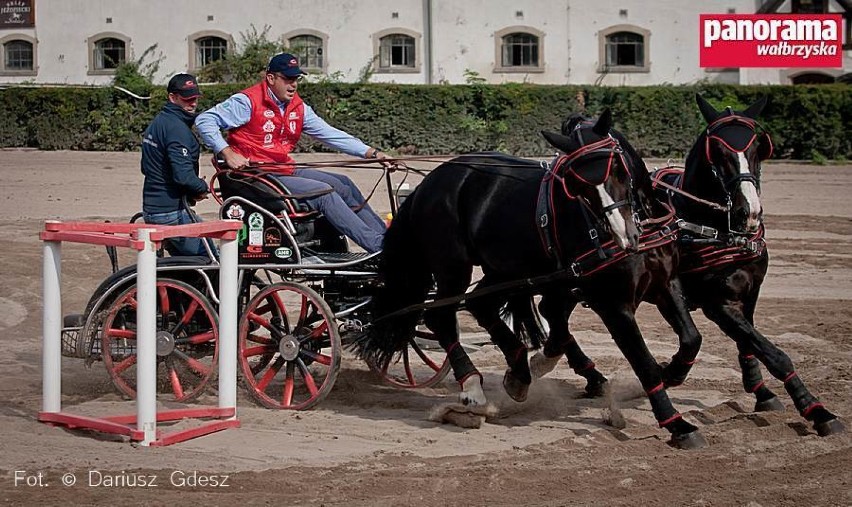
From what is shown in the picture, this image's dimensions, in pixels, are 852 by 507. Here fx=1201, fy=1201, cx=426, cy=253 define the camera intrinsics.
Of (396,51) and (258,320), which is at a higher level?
(396,51)

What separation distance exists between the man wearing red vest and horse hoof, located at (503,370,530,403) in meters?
1.27

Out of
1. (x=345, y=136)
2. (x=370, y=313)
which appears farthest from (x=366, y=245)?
(x=345, y=136)

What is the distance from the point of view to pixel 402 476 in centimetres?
607

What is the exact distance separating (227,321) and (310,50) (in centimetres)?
2342

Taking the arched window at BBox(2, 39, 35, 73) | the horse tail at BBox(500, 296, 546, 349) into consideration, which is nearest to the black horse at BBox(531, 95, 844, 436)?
the horse tail at BBox(500, 296, 546, 349)

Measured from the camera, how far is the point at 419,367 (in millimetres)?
9281

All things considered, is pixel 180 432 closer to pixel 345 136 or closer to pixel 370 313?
pixel 370 313

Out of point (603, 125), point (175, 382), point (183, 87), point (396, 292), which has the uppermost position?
point (183, 87)

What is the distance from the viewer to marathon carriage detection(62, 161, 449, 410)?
7.73 m

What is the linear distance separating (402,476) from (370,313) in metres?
2.13

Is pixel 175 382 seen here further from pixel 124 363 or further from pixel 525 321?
pixel 525 321

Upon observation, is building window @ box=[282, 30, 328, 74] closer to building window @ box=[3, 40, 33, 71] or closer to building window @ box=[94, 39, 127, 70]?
building window @ box=[94, 39, 127, 70]

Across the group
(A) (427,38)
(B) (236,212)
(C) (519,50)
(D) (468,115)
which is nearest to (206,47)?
(A) (427,38)

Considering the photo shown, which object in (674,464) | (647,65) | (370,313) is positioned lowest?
(674,464)
